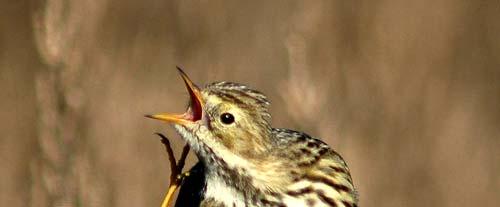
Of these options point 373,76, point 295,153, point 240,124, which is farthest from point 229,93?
point 373,76

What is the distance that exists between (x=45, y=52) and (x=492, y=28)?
18.5 ft

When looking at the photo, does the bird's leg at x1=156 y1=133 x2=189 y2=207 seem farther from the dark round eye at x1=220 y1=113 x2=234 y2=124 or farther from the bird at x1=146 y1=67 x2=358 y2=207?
the dark round eye at x1=220 y1=113 x2=234 y2=124

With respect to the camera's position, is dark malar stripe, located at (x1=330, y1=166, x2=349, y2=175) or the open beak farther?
dark malar stripe, located at (x1=330, y1=166, x2=349, y2=175)

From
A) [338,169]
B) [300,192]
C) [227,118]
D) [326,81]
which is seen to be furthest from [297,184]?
[326,81]

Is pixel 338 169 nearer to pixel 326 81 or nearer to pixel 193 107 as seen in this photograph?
pixel 193 107

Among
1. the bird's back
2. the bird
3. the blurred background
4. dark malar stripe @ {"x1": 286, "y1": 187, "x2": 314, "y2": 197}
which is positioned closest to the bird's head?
the bird

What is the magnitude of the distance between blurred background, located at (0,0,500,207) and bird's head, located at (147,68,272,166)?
231 cm

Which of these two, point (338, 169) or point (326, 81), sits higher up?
point (326, 81)

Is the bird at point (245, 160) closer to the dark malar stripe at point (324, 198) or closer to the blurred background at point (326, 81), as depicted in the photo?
the dark malar stripe at point (324, 198)

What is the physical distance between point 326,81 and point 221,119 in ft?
12.2

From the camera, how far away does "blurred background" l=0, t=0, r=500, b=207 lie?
8219 mm

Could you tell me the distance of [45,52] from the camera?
4.62m

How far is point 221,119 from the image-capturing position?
4.80 metres

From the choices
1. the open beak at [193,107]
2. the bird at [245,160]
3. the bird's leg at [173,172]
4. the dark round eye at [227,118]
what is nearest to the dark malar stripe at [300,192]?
the bird at [245,160]
